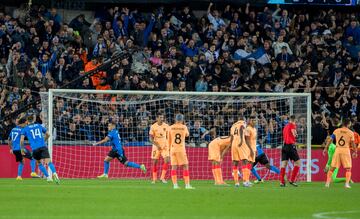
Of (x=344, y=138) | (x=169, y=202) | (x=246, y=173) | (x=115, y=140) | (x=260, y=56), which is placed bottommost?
(x=169, y=202)

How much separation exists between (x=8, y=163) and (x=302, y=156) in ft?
32.6

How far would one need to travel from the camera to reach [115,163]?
109 ft

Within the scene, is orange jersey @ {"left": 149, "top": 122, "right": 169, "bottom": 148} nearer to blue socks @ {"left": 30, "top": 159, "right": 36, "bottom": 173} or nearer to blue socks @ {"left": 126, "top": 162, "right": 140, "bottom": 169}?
blue socks @ {"left": 126, "top": 162, "right": 140, "bottom": 169}

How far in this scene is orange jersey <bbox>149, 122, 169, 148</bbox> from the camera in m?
29.8

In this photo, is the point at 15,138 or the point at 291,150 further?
the point at 15,138

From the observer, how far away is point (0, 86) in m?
31.8

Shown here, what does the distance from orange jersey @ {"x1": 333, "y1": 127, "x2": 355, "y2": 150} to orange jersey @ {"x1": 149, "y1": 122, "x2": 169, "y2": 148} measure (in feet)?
17.7

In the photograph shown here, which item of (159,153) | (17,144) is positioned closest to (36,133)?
(17,144)

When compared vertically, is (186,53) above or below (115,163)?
above

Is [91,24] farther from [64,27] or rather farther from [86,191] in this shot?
[86,191]

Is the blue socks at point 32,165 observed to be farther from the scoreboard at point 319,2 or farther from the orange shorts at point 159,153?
the scoreboard at point 319,2

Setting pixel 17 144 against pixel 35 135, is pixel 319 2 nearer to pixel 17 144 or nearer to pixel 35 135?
pixel 17 144

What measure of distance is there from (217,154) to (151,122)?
16.8 ft

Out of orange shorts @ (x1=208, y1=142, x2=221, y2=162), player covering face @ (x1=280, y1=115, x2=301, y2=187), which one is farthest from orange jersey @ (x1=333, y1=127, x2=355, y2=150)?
orange shorts @ (x1=208, y1=142, x2=221, y2=162)
